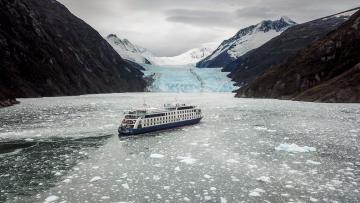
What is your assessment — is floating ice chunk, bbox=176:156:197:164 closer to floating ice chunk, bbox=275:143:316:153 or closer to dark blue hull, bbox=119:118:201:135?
floating ice chunk, bbox=275:143:316:153

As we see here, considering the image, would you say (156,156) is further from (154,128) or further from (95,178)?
(154,128)

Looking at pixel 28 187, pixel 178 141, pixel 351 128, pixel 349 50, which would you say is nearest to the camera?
pixel 28 187

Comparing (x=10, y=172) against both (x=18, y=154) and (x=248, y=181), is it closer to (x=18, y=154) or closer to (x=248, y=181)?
(x=18, y=154)

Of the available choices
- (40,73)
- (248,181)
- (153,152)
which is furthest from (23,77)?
(248,181)

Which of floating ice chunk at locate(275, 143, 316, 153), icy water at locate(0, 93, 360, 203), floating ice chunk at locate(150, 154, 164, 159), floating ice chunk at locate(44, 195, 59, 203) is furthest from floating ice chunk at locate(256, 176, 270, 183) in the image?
floating ice chunk at locate(44, 195, 59, 203)

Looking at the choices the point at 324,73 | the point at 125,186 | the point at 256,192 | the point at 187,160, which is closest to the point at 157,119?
the point at 187,160

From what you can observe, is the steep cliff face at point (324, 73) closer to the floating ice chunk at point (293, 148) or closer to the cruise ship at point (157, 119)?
the cruise ship at point (157, 119)
